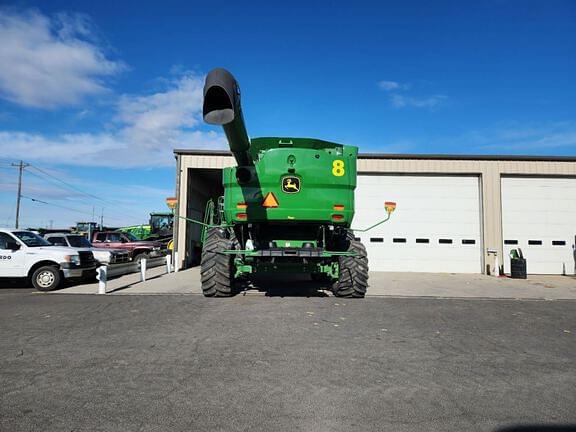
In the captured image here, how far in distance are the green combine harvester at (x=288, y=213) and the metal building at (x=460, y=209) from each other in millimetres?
8221

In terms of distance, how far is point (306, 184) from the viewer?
771cm

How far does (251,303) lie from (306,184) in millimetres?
2610

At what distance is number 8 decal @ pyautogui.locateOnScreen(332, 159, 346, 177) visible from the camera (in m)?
7.78

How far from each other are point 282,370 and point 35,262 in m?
9.15

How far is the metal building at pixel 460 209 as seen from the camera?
16000 mm

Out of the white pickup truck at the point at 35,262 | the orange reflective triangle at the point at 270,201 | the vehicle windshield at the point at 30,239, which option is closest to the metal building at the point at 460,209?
the vehicle windshield at the point at 30,239

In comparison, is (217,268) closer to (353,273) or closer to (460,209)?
(353,273)

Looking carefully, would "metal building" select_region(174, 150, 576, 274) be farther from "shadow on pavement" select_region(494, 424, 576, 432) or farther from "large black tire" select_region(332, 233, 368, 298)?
"shadow on pavement" select_region(494, 424, 576, 432)

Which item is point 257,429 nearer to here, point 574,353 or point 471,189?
point 574,353

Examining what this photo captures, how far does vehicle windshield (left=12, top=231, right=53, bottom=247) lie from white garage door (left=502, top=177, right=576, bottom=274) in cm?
1673

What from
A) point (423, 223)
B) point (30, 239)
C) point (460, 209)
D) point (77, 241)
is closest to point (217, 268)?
point (30, 239)

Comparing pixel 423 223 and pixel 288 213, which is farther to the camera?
pixel 423 223

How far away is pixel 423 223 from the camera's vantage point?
16.3m

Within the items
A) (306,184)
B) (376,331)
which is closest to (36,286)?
(306,184)
